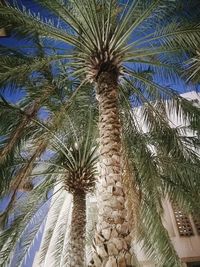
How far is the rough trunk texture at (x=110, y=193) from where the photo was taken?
3225 millimetres

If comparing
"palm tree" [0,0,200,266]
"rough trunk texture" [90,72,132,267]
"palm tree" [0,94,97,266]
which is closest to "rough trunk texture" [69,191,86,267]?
"palm tree" [0,94,97,266]

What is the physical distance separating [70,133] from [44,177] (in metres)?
1.59

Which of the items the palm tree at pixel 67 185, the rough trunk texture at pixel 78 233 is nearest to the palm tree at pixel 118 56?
the palm tree at pixel 67 185

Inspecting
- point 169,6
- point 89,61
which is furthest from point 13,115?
point 169,6

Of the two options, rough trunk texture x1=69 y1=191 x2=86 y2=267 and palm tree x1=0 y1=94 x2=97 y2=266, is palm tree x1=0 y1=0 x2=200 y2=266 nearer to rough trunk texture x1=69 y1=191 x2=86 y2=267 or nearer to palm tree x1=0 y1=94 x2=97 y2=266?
palm tree x1=0 y1=94 x2=97 y2=266

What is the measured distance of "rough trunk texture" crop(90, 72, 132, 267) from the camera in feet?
10.6

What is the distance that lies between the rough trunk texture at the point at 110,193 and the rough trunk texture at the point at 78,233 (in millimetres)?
2368

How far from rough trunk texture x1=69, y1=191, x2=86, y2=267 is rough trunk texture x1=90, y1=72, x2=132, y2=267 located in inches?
93.2

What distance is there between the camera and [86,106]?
288 inches

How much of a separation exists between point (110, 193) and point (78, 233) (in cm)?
259

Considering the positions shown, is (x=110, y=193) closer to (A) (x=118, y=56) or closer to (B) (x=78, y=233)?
(B) (x=78, y=233)

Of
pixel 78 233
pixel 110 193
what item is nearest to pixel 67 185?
pixel 78 233

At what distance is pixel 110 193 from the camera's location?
12.5 feet

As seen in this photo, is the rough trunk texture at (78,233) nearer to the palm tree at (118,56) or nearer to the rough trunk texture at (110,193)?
the palm tree at (118,56)
